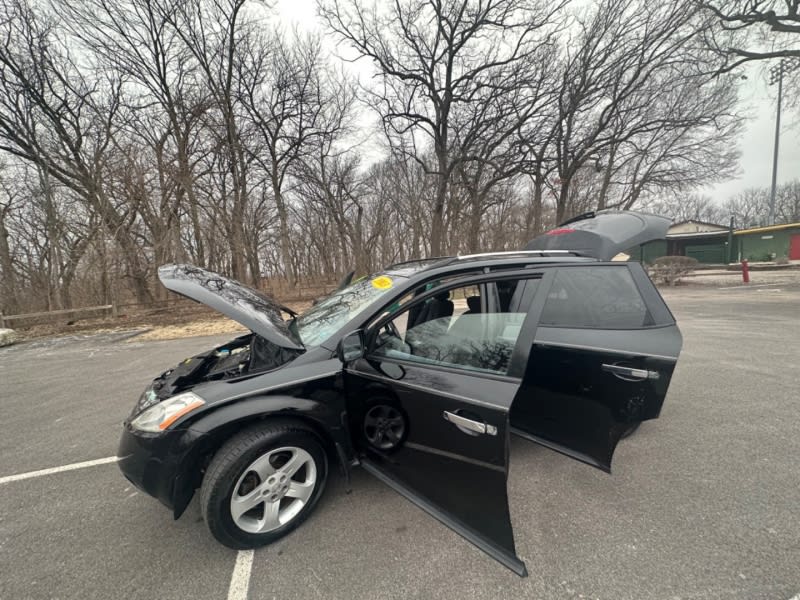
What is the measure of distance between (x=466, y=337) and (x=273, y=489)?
1.56 metres

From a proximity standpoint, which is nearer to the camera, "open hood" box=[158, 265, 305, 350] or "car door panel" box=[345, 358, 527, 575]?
"car door panel" box=[345, 358, 527, 575]

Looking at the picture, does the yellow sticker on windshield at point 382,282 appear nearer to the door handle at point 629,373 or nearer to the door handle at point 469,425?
the door handle at point 469,425

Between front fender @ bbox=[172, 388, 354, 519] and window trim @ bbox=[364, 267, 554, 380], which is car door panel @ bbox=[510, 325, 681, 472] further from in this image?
front fender @ bbox=[172, 388, 354, 519]

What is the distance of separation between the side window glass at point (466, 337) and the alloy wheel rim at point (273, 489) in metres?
0.85

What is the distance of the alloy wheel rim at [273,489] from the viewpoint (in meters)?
1.73

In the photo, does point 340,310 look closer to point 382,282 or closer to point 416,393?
point 382,282

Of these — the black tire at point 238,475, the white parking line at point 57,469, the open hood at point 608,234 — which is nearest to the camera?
the black tire at point 238,475

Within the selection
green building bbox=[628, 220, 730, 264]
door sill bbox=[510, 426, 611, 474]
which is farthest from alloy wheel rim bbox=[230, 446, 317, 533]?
green building bbox=[628, 220, 730, 264]

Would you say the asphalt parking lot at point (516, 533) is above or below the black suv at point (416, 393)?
below

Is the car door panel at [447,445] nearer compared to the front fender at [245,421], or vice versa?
the car door panel at [447,445]

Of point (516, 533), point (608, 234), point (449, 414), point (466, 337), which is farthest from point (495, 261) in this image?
point (516, 533)

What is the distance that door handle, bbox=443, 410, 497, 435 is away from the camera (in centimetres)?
151

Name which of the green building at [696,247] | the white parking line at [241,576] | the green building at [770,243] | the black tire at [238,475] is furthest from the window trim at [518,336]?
the green building at [770,243]

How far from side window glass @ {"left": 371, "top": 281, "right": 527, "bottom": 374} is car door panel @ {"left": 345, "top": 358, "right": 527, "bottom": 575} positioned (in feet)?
0.53
